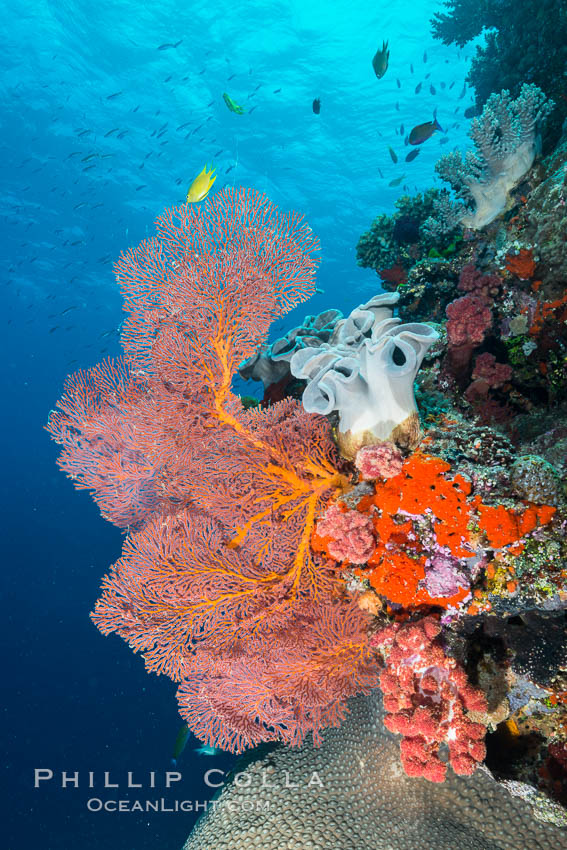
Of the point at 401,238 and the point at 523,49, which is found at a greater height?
the point at 523,49

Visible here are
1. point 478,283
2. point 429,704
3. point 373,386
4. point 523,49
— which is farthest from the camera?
point 523,49

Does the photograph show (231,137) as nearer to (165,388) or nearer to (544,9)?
(544,9)

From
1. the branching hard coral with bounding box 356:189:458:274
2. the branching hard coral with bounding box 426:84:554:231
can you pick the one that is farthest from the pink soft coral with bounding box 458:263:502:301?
the branching hard coral with bounding box 356:189:458:274

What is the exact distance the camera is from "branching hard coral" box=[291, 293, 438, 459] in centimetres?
323

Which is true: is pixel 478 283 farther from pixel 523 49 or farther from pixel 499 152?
pixel 523 49

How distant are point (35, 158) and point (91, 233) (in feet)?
24.1

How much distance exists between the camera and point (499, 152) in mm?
5512

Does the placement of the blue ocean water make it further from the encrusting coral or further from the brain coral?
the brain coral

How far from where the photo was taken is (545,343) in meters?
4.48

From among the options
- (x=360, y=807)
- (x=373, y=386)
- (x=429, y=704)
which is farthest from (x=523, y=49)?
(x=360, y=807)

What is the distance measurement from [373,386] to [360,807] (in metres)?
3.71

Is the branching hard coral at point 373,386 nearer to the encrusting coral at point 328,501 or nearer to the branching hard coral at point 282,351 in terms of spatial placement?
the encrusting coral at point 328,501

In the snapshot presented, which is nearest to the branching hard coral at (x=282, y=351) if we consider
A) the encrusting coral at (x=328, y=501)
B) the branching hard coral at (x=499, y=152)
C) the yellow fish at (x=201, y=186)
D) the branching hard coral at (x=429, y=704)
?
the encrusting coral at (x=328, y=501)

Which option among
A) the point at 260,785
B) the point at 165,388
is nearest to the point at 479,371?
the point at 165,388
